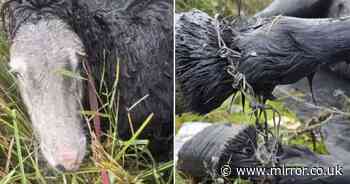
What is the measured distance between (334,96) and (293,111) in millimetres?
82

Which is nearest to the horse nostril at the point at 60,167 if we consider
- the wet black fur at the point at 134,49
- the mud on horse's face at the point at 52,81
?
the mud on horse's face at the point at 52,81

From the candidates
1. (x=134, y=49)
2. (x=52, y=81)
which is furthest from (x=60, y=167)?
(x=134, y=49)

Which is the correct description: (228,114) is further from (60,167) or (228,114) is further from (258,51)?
(60,167)

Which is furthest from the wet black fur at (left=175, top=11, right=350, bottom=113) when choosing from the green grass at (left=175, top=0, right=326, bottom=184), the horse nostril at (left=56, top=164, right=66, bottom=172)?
the horse nostril at (left=56, top=164, right=66, bottom=172)

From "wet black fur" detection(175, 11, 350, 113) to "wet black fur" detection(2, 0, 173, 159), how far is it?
0.37 feet

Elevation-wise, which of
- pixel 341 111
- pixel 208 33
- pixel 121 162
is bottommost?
pixel 121 162

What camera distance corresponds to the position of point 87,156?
87 centimetres

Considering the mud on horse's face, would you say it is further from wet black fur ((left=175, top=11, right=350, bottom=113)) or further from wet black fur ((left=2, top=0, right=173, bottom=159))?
wet black fur ((left=175, top=11, right=350, bottom=113))

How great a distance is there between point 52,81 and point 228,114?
12.0 inches

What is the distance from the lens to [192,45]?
0.77 meters

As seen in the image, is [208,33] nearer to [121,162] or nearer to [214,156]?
[214,156]

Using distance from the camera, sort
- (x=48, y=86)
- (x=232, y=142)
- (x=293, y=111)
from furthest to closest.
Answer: (x=293, y=111) < (x=232, y=142) < (x=48, y=86)

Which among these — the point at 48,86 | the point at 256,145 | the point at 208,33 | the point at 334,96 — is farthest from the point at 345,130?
the point at 48,86

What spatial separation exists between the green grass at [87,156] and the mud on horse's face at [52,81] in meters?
0.08
